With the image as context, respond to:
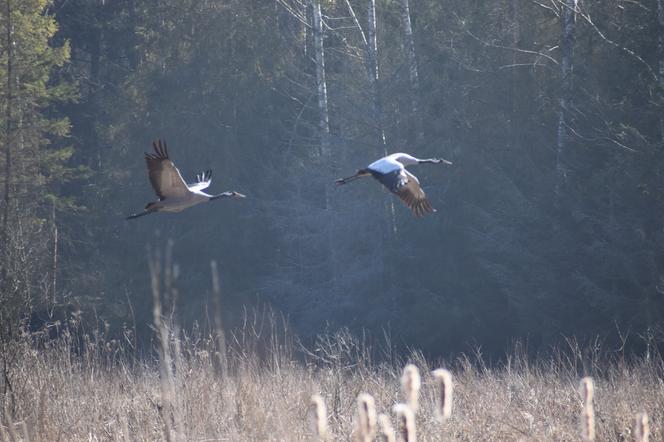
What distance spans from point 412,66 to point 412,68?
0.06 m

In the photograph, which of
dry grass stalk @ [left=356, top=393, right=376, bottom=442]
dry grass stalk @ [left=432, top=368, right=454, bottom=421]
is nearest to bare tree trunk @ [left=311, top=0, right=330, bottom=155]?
dry grass stalk @ [left=432, top=368, right=454, bottom=421]

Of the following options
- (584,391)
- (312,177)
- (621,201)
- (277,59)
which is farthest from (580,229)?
(584,391)

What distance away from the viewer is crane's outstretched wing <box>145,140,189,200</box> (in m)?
7.06

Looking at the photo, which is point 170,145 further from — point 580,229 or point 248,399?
→ point 248,399

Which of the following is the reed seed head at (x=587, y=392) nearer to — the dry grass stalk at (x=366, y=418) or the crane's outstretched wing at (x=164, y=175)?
the dry grass stalk at (x=366, y=418)

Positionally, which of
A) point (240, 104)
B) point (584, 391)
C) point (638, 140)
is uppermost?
point (240, 104)

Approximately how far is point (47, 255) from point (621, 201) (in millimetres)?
10452

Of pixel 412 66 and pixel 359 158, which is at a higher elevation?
pixel 412 66

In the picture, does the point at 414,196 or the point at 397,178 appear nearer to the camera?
the point at 397,178

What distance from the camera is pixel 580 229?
1694 centimetres

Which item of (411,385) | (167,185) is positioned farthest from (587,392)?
(167,185)

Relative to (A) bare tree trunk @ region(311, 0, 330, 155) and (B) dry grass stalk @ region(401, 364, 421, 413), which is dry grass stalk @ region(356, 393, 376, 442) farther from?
(A) bare tree trunk @ region(311, 0, 330, 155)

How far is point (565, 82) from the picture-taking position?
1733 cm

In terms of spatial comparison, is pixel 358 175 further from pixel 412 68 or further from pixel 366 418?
pixel 412 68
